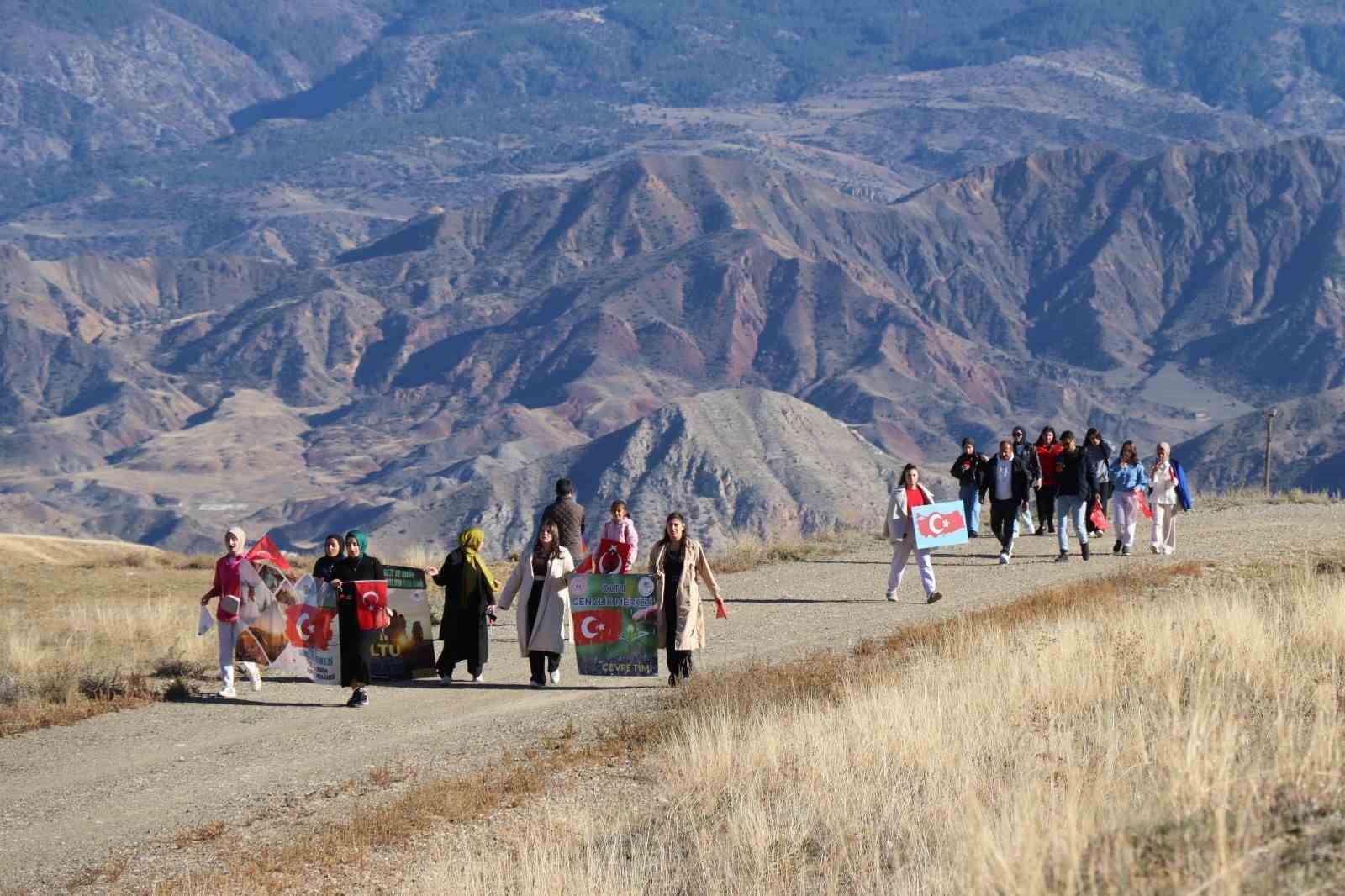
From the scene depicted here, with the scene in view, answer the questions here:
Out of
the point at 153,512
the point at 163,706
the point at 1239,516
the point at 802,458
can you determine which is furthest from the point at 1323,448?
the point at 163,706

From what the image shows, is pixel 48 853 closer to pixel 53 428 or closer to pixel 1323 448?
pixel 1323 448

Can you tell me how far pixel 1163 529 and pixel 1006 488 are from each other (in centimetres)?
218

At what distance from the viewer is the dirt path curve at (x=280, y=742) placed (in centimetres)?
1136

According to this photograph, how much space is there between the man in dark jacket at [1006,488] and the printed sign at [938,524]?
76.3 inches

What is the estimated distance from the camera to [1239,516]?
2845 cm

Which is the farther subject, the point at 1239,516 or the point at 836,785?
the point at 1239,516

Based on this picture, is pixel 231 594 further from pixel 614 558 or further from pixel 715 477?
pixel 715 477

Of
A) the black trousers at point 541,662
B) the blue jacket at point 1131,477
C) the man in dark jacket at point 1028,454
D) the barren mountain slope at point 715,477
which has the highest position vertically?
the barren mountain slope at point 715,477

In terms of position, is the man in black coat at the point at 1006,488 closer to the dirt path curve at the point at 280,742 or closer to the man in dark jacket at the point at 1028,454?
the man in dark jacket at the point at 1028,454

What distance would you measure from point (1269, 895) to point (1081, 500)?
16.4 m

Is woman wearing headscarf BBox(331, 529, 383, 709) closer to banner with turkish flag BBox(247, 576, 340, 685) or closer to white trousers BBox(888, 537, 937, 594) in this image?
banner with turkish flag BBox(247, 576, 340, 685)

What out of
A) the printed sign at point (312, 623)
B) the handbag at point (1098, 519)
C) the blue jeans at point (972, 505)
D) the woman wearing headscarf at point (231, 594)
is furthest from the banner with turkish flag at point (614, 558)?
the handbag at point (1098, 519)

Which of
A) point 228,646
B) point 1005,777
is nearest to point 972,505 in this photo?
point 228,646

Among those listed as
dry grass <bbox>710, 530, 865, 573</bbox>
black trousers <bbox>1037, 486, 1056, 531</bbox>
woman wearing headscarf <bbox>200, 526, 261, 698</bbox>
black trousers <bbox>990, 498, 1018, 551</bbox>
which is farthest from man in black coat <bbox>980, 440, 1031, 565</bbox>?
woman wearing headscarf <bbox>200, 526, 261, 698</bbox>
